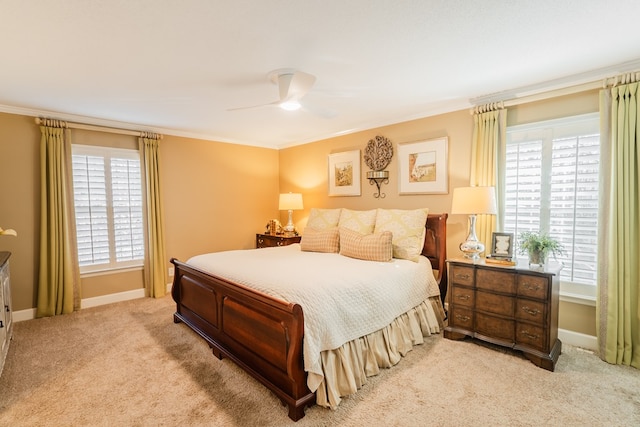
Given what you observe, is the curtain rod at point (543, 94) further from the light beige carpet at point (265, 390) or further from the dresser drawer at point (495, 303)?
the light beige carpet at point (265, 390)

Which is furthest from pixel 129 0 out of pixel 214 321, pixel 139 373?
pixel 139 373

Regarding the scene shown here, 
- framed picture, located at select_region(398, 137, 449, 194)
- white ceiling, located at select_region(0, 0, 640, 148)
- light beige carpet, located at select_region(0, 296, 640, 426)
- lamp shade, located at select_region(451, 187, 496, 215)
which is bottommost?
light beige carpet, located at select_region(0, 296, 640, 426)

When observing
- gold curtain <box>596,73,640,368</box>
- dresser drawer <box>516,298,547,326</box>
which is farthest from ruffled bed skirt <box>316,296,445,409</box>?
gold curtain <box>596,73,640,368</box>

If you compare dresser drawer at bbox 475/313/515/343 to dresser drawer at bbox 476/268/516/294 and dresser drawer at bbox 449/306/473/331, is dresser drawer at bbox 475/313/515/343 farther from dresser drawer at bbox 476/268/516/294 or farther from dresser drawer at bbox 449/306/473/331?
dresser drawer at bbox 476/268/516/294

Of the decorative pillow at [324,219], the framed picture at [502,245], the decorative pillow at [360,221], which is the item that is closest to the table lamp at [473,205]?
the framed picture at [502,245]

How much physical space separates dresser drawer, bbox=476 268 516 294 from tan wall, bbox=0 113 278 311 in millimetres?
3866

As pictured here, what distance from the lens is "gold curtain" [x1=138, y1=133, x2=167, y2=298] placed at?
4402 mm

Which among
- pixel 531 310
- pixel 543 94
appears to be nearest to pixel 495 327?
pixel 531 310

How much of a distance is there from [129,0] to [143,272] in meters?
3.79

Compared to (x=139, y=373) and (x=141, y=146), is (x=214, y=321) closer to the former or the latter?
(x=139, y=373)

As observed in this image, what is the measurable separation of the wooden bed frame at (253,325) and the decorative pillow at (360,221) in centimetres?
78

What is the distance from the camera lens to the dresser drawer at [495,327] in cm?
272

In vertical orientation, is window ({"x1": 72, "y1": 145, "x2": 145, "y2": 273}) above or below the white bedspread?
above

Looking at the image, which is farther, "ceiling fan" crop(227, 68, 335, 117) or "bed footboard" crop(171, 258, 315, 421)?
"ceiling fan" crop(227, 68, 335, 117)
